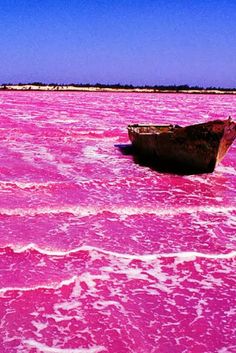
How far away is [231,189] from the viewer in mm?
10375

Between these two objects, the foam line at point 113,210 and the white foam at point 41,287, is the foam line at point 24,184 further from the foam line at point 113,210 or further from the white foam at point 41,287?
the white foam at point 41,287

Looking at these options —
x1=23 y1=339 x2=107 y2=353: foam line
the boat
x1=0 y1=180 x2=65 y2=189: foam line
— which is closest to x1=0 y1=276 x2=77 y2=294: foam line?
x1=23 y1=339 x2=107 y2=353: foam line

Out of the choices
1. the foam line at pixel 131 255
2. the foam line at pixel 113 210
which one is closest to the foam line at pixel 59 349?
the foam line at pixel 131 255

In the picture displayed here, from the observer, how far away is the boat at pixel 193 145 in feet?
35.0

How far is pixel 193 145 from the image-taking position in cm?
1105

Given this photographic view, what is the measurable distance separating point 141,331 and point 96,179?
6.75 metres

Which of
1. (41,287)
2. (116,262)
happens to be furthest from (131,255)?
(41,287)

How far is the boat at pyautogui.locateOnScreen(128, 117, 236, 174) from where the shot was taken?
10.7 metres

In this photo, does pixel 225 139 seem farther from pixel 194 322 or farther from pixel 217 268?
pixel 194 322

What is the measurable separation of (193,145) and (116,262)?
5.63 metres

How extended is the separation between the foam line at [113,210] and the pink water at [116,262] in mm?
18

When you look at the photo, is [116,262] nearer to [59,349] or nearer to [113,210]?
[59,349]

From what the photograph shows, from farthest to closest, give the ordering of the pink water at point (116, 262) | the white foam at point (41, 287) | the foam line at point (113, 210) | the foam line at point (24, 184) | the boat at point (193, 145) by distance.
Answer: the boat at point (193, 145), the foam line at point (24, 184), the foam line at point (113, 210), the white foam at point (41, 287), the pink water at point (116, 262)

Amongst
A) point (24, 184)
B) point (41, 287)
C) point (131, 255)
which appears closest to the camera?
point (41, 287)
